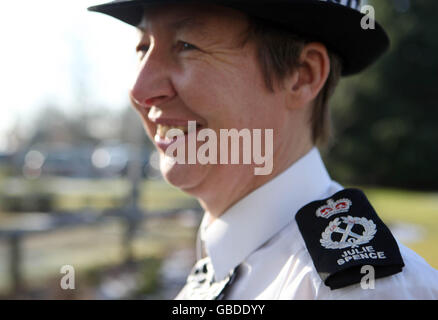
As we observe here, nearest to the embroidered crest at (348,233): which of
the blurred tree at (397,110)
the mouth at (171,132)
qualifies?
the mouth at (171,132)

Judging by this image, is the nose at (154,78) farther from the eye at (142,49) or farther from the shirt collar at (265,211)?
the shirt collar at (265,211)

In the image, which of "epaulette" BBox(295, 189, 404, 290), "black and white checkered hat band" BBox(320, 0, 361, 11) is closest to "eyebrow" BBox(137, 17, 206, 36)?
"black and white checkered hat band" BBox(320, 0, 361, 11)

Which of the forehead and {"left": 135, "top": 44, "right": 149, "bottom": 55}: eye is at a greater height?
the forehead

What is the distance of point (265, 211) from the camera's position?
1.66 m

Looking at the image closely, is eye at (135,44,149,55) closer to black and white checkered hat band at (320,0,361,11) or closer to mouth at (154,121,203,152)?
mouth at (154,121,203,152)

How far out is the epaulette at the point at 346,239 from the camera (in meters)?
1.26

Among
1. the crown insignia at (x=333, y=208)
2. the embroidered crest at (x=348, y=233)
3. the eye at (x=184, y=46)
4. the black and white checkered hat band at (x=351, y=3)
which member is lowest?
the embroidered crest at (x=348, y=233)

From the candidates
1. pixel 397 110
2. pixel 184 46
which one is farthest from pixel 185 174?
pixel 397 110

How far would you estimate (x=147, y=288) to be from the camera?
5.98 metres

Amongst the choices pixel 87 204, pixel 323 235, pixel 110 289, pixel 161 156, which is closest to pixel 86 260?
pixel 110 289

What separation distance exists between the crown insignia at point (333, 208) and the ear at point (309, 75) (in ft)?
1.20

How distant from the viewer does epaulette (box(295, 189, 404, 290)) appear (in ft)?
4.14

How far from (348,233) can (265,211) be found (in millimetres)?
333
